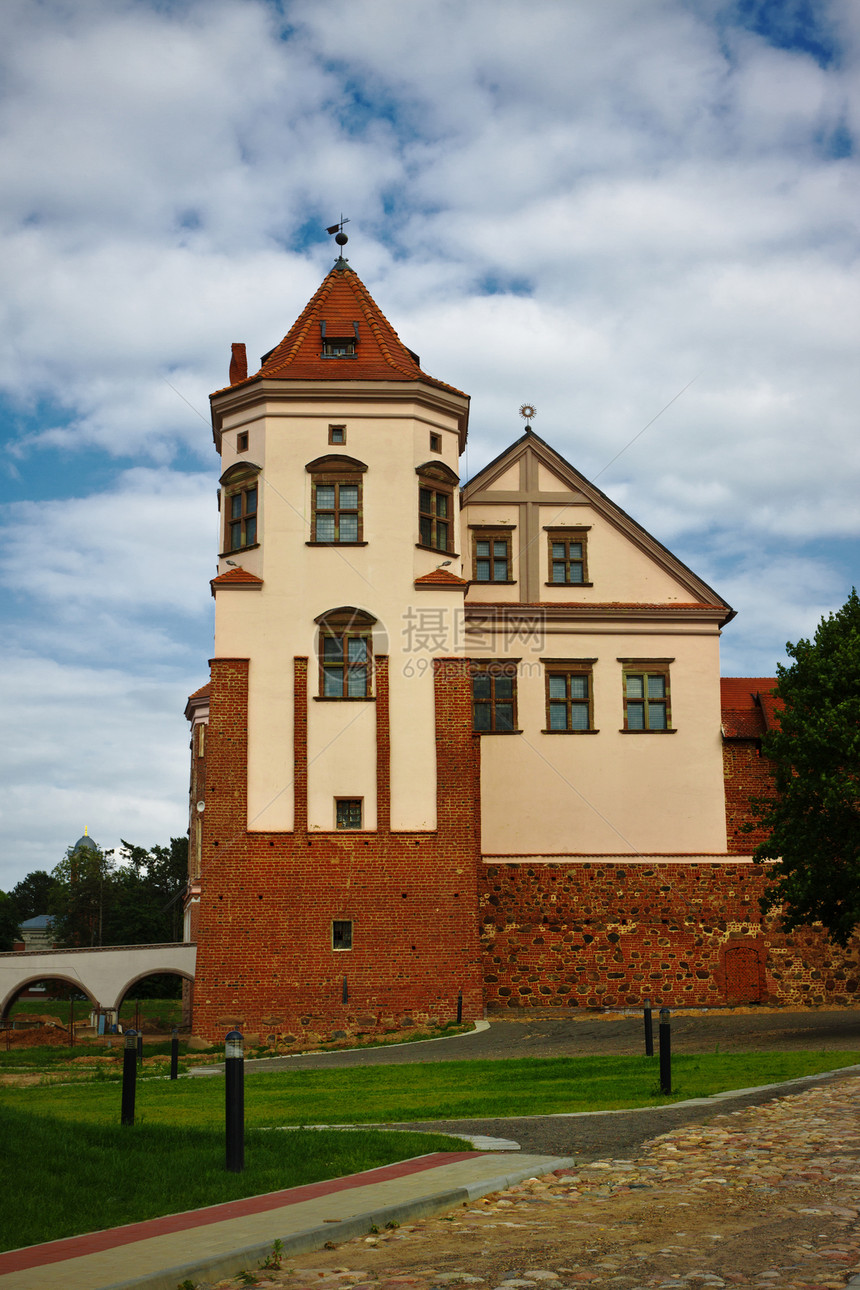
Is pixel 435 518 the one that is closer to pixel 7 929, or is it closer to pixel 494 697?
pixel 494 697

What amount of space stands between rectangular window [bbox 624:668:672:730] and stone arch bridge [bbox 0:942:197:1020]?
44.5 feet

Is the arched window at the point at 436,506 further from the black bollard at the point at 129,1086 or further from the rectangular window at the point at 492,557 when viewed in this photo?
the black bollard at the point at 129,1086

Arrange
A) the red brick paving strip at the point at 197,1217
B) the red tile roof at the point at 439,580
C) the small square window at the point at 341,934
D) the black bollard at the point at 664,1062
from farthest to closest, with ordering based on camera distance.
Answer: the red tile roof at the point at 439,580, the small square window at the point at 341,934, the black bollard at the point at 664,1062, the red brick paving strip at the point at 197,1217

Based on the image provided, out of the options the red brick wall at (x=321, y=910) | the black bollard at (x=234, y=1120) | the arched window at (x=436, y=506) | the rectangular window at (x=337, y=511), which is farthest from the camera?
the arched window at (x=436, y=506)

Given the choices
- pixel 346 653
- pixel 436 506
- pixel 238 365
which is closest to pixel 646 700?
pixel 436 506

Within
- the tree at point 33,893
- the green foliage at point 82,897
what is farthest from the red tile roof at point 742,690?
the tree at point 33,893

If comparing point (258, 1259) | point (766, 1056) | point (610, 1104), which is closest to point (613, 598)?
Answer: point (766, 1056)

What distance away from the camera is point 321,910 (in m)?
29.6

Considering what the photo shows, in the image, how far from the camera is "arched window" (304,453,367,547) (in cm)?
3194

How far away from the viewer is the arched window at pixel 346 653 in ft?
102

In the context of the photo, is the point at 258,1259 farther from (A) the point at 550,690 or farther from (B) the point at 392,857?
(A) the point at 550,690

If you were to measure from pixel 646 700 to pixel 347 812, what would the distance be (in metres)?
9.70

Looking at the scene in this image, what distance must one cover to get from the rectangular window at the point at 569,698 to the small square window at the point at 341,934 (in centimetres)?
841

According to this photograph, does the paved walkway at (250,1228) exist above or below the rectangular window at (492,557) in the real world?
below
